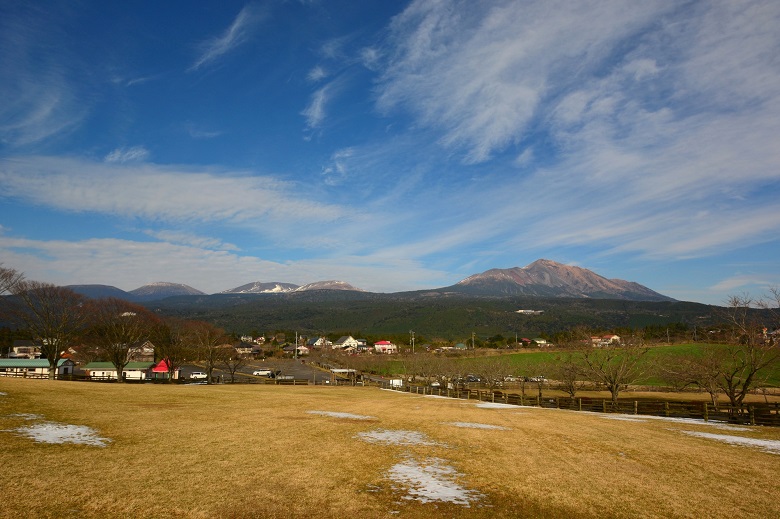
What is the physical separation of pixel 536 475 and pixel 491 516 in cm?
442

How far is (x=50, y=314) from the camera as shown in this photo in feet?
193

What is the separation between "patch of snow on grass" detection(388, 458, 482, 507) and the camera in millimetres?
11352

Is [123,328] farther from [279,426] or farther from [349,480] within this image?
[349,480]

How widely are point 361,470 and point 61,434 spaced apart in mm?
11003

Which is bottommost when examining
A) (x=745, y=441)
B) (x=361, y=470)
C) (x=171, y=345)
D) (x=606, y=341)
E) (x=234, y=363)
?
(x=234, y=363)

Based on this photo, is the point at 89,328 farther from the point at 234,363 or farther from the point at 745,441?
the point at 745,441

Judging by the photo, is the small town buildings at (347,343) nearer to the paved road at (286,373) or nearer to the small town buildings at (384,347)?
the small town buildings at (384,347)

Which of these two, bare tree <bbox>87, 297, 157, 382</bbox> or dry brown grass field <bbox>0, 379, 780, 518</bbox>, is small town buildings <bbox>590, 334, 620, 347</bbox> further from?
bare tree <bbox>87, 297, 157, 382</bbox>

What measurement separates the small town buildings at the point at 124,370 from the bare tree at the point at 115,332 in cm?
313

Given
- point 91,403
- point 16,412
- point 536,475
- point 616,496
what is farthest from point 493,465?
point 91,403

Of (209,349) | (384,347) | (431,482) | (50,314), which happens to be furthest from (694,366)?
(384,347)

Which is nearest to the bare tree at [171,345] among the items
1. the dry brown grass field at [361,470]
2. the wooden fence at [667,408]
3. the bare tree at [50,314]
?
the bare tree at [50,314]

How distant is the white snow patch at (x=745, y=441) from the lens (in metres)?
19.1

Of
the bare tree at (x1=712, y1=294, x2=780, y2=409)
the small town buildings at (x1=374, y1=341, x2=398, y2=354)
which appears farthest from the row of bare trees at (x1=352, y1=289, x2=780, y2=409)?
the small town buildings at (x1=374, y1=341, x2=398, y2=354)
